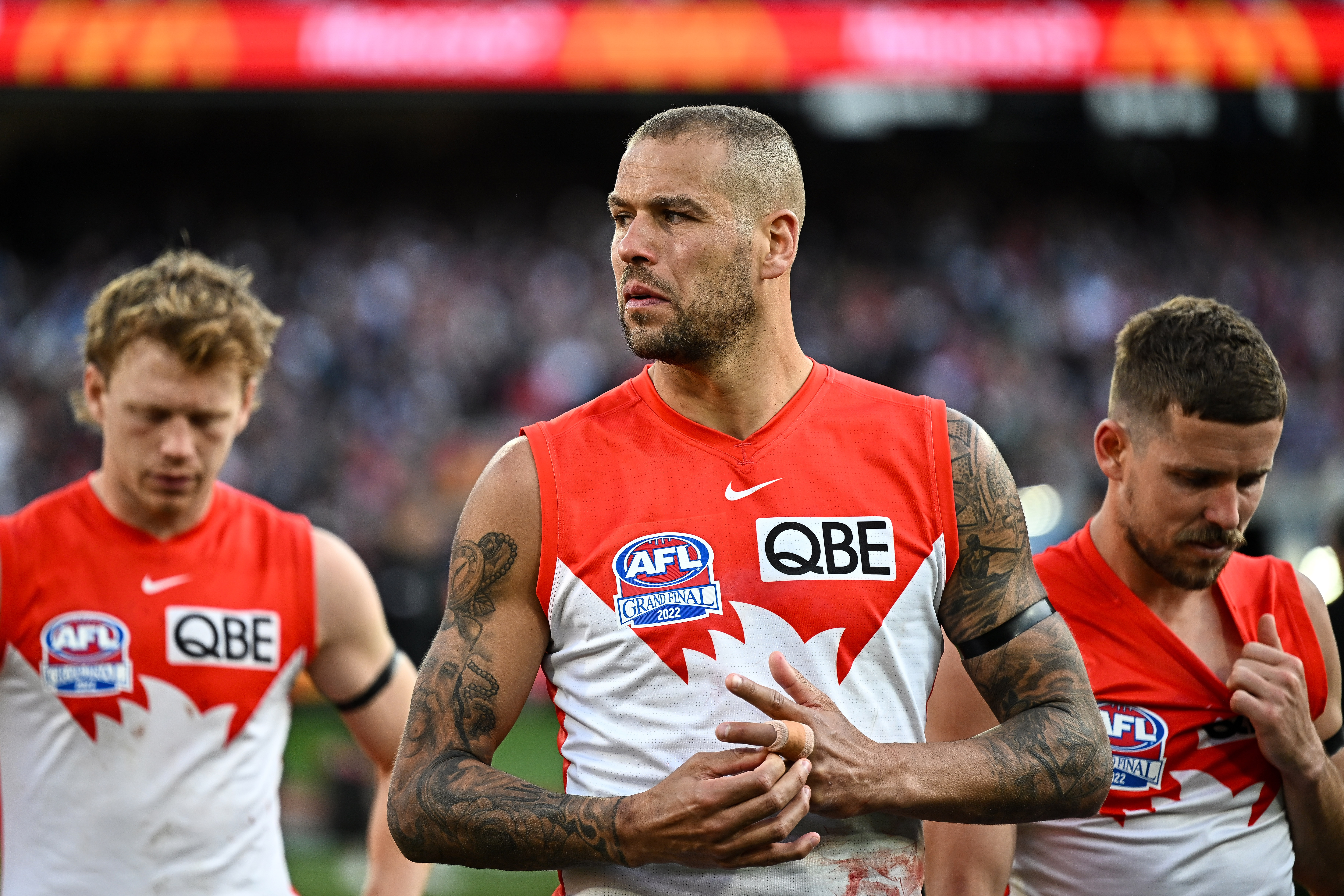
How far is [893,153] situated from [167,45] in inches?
496

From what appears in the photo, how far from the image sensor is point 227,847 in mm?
3473

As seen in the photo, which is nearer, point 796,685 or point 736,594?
point 796,685

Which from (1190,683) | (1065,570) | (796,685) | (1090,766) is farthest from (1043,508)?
(796,685)

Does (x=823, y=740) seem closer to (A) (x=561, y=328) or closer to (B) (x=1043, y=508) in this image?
(B) (x=1043, y=508)

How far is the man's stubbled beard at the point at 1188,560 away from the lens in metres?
3.11

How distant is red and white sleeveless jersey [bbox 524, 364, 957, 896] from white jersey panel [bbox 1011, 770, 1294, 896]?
0.63m

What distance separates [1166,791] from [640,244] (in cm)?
176

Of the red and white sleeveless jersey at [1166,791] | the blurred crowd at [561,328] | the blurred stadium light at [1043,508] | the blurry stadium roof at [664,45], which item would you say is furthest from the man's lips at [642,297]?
the blurry stadium roof at [664,45]

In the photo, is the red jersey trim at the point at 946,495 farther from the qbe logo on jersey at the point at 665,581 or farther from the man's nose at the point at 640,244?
the man's nose at the point at 640,244

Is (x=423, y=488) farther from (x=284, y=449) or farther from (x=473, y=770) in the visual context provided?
(x=473, y=770)

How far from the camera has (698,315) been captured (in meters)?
2.73

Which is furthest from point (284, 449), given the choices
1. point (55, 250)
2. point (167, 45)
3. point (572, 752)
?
point (572, 752)

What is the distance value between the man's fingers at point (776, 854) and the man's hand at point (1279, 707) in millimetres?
1191

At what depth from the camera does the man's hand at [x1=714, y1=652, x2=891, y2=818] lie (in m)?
2.34
